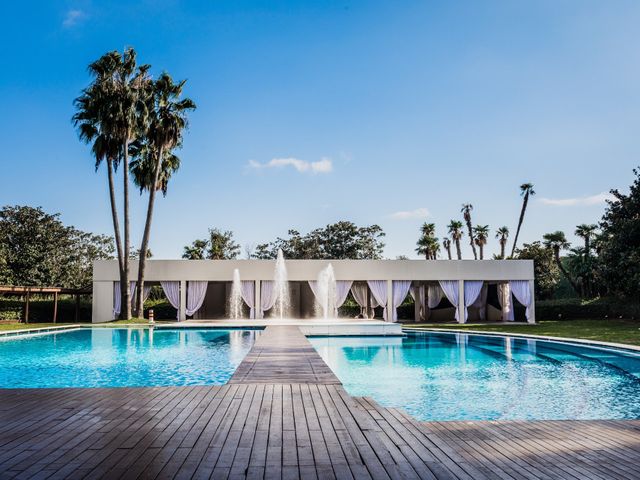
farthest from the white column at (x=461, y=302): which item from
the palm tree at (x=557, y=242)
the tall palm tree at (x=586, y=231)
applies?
the tall palm tree at (x=586, y=231)

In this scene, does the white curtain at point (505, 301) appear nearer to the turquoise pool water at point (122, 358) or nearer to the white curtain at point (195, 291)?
the turquoise pool water at point (122, 358)

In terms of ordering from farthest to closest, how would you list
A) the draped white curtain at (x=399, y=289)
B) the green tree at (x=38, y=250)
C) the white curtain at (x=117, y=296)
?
the green tree at (x=38, y=250), the draped white curtain at (x=399, y=289), the white curtain at (x=117, y=296)

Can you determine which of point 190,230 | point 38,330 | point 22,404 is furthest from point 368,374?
point 190,230

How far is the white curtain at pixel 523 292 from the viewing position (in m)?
20.7

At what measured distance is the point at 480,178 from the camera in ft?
Answer: 66.8

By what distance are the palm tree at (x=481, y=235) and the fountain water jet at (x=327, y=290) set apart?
19620 millimetres

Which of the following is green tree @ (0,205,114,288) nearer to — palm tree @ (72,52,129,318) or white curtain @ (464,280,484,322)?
palm tree @ (72,52,129,318)

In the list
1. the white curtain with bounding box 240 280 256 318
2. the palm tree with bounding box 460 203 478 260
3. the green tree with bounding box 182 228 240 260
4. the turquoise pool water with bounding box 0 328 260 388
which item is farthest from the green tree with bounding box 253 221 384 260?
the turquoise pool water with bounding box 0 328 260 388

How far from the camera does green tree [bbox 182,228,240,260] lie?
1312 inches

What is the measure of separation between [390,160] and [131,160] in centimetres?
1010

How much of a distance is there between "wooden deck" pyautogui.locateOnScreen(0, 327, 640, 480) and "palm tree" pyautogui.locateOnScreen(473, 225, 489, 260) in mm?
32983

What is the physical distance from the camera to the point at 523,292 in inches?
817

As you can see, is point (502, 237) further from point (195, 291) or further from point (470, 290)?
point (195, 291)

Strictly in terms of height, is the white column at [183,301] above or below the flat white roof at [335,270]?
below
